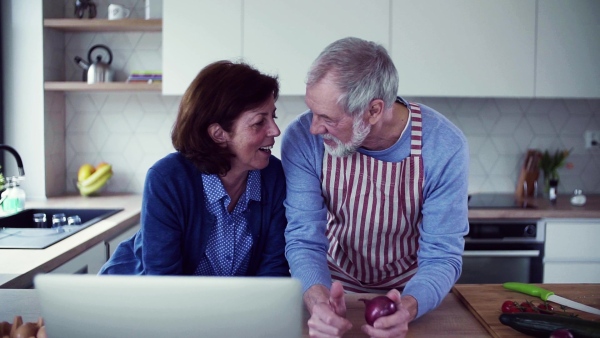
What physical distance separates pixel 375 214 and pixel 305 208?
0.73 feet

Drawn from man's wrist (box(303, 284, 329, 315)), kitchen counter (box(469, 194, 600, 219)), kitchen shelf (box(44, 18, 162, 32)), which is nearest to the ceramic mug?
kitchen shelf (box(44, 18, 162, 32))

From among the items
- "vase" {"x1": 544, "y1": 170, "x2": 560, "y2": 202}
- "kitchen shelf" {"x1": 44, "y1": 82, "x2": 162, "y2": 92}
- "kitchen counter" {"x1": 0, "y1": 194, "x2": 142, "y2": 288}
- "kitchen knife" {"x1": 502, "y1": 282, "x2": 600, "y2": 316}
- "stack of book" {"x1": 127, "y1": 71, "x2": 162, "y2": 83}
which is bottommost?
"kitchen counter" {"x1": 0, "y1": 194, "x2": 142, "y2": 288}

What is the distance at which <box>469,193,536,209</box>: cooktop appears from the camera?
281 centimetres

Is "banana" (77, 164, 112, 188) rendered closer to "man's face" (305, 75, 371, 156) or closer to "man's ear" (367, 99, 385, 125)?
"man's face" (305, 75, 371, 156)

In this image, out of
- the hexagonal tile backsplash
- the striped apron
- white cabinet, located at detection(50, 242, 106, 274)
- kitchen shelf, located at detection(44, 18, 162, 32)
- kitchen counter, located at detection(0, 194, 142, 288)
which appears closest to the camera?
the striped apron

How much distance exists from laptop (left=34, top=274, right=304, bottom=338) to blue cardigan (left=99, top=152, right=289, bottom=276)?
60 cm

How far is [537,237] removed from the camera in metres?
2.73

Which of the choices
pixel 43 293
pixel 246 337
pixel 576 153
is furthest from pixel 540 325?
pixel 576 153

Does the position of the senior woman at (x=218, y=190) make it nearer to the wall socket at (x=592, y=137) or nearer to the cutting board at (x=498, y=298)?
the cutting board at (x=498, y=298)

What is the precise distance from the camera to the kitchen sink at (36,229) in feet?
6.72

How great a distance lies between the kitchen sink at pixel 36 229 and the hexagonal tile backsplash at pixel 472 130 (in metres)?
0.57

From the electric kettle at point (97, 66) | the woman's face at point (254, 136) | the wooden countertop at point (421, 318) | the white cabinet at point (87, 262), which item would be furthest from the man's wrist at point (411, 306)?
the electric kettle at point (97, 66)

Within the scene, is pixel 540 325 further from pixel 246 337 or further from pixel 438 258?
pixel 246 337

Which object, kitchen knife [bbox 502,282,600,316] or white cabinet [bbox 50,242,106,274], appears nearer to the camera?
kitchen knife [bbox 502,282,600,316]
